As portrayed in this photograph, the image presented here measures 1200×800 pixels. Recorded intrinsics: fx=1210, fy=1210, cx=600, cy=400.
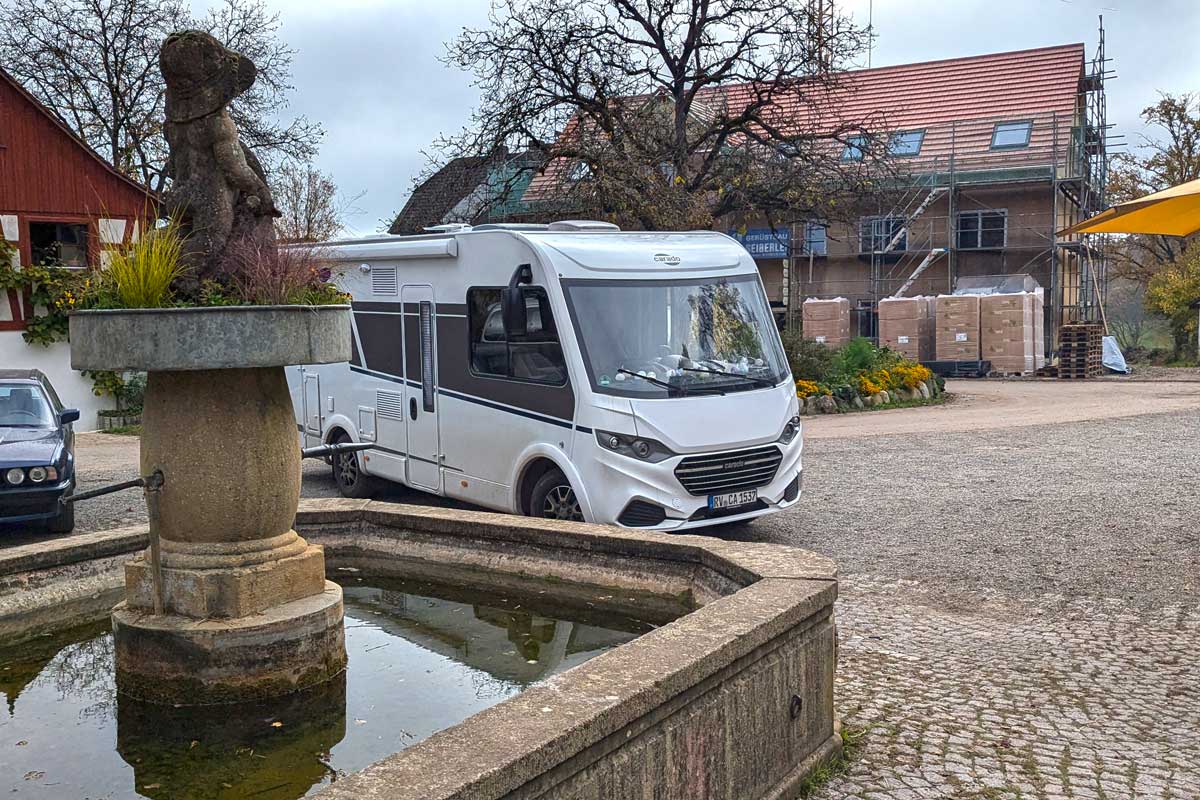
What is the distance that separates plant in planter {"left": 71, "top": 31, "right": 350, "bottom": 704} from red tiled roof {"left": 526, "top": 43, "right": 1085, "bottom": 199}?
109 ft

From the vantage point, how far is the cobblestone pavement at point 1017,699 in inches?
187

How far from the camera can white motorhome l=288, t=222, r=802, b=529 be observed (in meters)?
9.02

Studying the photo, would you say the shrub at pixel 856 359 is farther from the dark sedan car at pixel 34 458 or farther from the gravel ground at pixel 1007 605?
the dark sedan car at pixel 34 458

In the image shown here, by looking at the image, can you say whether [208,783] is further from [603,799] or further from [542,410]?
[542,410]

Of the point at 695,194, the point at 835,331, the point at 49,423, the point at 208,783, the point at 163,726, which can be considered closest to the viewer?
the point at 208,783

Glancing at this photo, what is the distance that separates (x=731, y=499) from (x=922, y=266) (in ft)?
103

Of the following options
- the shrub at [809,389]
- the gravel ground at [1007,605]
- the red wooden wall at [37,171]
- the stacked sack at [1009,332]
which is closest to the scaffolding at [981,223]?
the stacked sack at [1009,332]

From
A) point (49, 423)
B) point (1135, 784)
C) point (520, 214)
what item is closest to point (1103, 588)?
point (1135, 784)

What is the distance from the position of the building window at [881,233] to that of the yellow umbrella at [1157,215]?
32287 millimetres

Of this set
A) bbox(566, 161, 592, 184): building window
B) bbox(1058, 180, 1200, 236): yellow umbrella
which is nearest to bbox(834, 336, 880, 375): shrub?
bbox(566, 161, 592, 184): building window

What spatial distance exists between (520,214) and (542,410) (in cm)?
2064

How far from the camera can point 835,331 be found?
35531 mm

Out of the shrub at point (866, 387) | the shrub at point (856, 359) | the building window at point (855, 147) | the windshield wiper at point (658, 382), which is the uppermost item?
the building window at point (855, 147)

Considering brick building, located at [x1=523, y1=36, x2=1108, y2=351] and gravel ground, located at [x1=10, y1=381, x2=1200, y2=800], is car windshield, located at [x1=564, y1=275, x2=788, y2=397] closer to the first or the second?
gravel ground, located at [x1=10, y1=381, x2=1200, y2=800]
